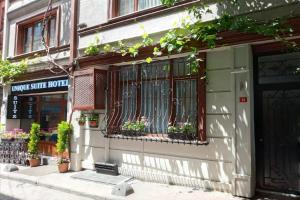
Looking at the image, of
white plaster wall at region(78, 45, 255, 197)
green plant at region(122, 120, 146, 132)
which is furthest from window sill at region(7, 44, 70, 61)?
white plaster wall at region(78, 45, 255, 197)

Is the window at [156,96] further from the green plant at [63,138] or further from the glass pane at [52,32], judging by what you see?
the glass pane at [52,32]

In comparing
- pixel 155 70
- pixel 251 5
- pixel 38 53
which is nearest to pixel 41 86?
pixel 38 53

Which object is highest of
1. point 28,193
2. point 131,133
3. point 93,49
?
point 93,49

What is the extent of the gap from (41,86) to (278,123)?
789 cm

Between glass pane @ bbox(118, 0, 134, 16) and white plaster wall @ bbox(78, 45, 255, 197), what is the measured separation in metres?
3.10

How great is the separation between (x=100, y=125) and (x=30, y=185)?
7.90ft

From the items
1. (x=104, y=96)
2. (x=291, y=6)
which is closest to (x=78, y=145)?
(x=104, y=96)

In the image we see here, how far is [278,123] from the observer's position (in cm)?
675

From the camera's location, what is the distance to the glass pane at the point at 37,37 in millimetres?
12117

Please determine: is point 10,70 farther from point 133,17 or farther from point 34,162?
point 133,17

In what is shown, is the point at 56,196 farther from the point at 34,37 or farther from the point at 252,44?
the point at 34,37

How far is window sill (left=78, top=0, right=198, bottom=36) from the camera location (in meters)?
7.69

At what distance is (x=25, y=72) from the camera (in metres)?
11.8

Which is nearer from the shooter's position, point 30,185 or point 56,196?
point 56,196
